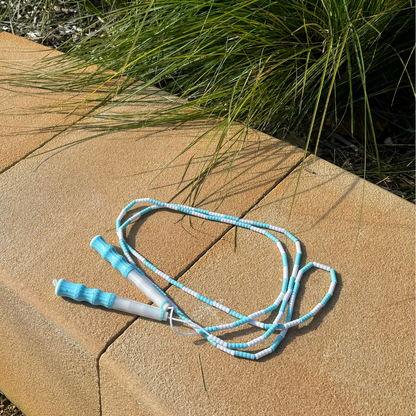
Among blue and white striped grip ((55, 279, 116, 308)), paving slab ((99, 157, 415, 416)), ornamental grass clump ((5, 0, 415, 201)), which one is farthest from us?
ornamental grass clump ((5, 0, 415, 201))

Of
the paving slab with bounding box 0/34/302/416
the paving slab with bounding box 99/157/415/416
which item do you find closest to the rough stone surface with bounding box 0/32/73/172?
the paving slab with bounding box 0/34/302/416

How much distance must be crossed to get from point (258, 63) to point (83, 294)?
0.99 metres

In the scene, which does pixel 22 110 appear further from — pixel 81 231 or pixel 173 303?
pixel 173 303

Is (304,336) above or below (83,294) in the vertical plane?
below

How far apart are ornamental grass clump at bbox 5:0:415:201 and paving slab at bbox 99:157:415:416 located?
0.35 metres

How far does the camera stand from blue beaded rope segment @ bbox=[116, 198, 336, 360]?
3.61ft

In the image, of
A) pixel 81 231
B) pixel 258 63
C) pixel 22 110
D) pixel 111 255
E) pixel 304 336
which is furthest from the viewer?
pixel 22 110

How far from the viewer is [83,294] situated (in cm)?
118

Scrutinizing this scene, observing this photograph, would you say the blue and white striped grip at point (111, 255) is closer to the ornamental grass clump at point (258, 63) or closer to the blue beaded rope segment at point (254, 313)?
the blue beaded rope segment at point (254, 313)

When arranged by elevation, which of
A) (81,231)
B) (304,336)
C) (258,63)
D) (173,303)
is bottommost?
(304,336)

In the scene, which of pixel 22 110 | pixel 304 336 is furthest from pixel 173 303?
pixel 22 110

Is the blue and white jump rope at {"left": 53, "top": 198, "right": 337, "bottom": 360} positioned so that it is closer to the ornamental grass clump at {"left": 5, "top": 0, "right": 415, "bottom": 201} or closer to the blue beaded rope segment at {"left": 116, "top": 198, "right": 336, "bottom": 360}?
the blue beaded rope segment at {"left": 116, "top": 198, "right": 336, "bottom": 360}

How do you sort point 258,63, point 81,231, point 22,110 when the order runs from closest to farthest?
point 81,231, point 258,63, point 22,110

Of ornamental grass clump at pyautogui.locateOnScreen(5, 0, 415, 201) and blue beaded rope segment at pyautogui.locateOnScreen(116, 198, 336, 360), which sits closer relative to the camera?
blue beaded rope segment at pyautogui.locateOnScreen(116, 198, 336, 360)
